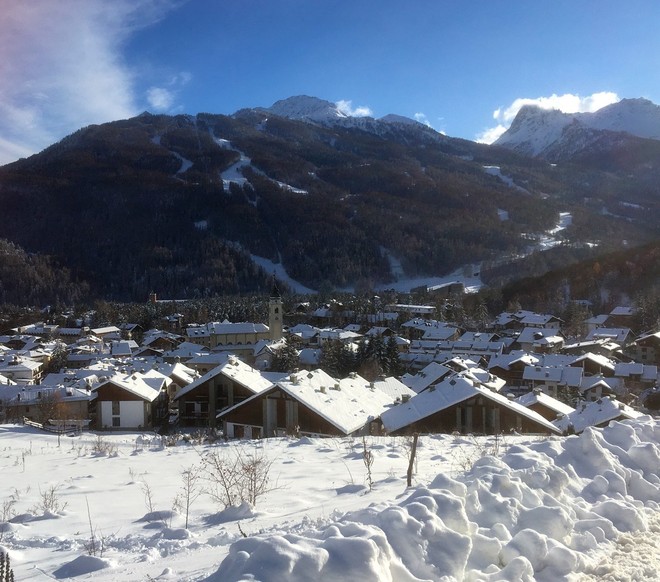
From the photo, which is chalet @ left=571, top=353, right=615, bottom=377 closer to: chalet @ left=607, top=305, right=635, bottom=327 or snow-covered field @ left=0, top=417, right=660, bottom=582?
chalet @ left=607, top=305, right=635, bottom=327

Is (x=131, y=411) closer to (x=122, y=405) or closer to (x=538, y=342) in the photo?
(x=122, y=405)

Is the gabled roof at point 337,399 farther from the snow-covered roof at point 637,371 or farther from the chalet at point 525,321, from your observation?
the chalet at point 525,321

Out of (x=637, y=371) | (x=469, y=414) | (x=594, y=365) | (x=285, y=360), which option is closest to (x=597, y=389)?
(x=594, y=365)

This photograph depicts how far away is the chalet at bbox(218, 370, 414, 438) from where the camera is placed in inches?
712

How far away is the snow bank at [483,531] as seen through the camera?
10.0 feet

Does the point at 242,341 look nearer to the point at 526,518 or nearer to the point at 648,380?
the point at 648,380

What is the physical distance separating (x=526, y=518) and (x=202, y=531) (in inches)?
108

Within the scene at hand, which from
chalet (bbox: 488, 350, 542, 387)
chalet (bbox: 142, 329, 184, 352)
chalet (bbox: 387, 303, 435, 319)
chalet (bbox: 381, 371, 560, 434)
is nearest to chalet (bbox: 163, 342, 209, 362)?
chalet (bbox: 142, 329, 184, 352)

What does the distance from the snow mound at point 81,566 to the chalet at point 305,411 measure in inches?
533

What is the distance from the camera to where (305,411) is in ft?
61.4

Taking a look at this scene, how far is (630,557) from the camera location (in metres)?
3.93

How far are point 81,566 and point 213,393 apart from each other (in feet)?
73.0

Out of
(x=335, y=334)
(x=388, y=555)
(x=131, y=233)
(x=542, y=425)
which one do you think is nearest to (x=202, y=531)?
(x=388, y=555)

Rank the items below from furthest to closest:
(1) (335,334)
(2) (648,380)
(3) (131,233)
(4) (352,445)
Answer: (3) (131,233), (1) (335,334), (2) (648,380), (4) (352,445)
